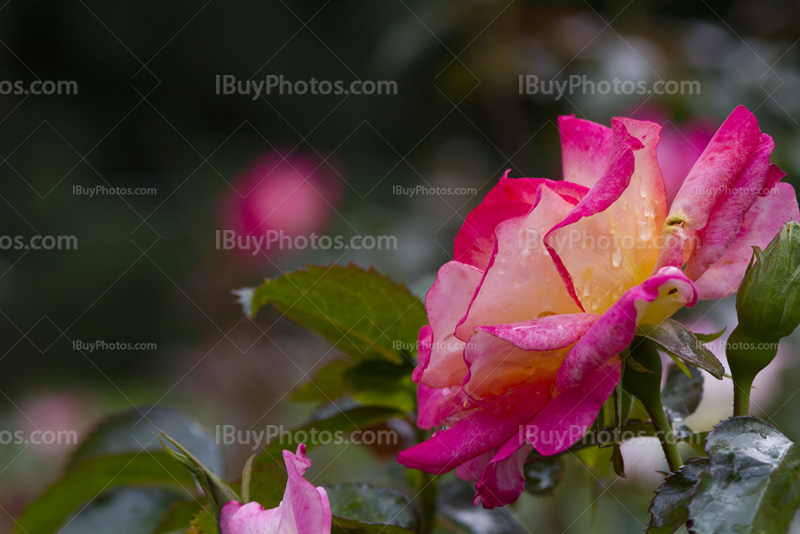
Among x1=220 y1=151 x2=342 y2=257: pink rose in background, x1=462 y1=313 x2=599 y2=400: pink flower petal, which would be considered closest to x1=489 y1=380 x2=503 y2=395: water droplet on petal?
x1=462 y1=313 x2=599 y2=400: pink flower petal

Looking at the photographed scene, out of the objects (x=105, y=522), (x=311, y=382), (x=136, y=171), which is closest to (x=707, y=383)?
(x=311, y=382)

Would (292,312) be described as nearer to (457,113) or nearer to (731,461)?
(731,461)

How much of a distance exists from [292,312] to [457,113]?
126 cm

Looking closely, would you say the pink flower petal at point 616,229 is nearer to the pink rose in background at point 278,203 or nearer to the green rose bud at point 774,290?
the green rose bud at point 774,290

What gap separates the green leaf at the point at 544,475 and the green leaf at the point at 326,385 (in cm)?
14

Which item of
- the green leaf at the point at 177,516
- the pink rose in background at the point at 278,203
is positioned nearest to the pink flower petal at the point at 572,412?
the green leaf at the point at 177,516

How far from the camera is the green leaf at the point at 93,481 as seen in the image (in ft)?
1.37

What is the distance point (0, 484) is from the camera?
1096 mm

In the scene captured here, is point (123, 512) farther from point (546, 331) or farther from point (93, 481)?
point (546, 331)

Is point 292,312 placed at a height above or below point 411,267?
above

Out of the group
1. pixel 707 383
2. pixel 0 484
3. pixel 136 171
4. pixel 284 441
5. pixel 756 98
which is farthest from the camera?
pixel 136 171

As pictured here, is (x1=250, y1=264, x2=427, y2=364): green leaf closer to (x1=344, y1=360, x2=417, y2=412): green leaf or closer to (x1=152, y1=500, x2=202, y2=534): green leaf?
(x1=344, y1=360, x2=417, y2=412): green leaf

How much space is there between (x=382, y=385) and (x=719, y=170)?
0.25 metres

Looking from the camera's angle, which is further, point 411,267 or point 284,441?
point 411,267
